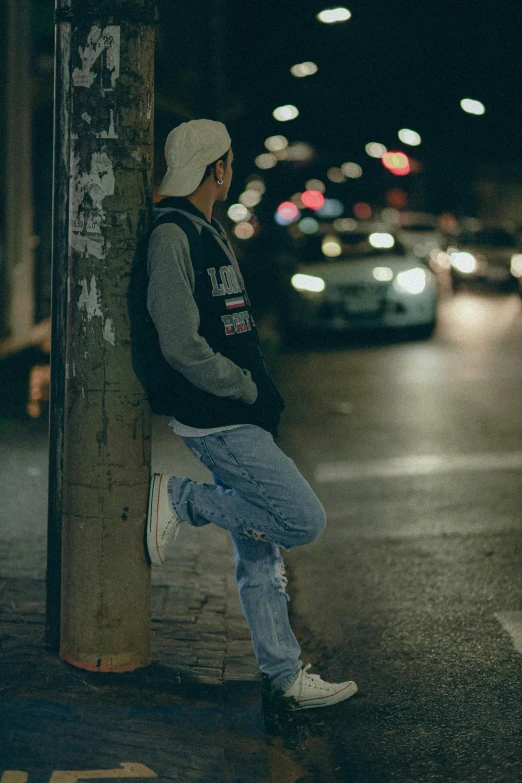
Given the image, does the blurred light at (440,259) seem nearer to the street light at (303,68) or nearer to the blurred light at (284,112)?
the street light at (303,68)

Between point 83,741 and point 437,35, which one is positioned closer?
point 83,741

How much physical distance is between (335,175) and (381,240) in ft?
Answer: 226

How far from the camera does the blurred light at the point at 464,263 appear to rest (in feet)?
85.0

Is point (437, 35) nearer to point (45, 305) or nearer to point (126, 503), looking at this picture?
point (45, 305)

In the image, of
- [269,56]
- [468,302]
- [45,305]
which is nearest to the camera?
[45,305]

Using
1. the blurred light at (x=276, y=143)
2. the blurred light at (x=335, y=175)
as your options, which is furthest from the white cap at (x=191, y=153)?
the blurred light at (x=335, y=175)

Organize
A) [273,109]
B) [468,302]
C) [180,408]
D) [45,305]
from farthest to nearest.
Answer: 1. [273,109]
2. [468,302]
3. [45,305]
4. [180,408]

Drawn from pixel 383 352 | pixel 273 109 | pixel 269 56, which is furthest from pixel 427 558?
pixel 273 109


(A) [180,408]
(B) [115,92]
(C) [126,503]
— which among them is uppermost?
(B) [115,92]

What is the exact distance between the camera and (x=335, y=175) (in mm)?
85188

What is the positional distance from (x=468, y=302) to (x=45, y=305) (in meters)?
9.40

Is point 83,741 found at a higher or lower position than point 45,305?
lower

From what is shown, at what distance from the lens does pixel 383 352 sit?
15617mm

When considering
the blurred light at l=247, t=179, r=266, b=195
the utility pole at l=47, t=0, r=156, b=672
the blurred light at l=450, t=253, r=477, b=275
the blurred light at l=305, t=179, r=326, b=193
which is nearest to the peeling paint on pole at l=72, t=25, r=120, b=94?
the utility pole at l=47, t=0, r=156, b=672
